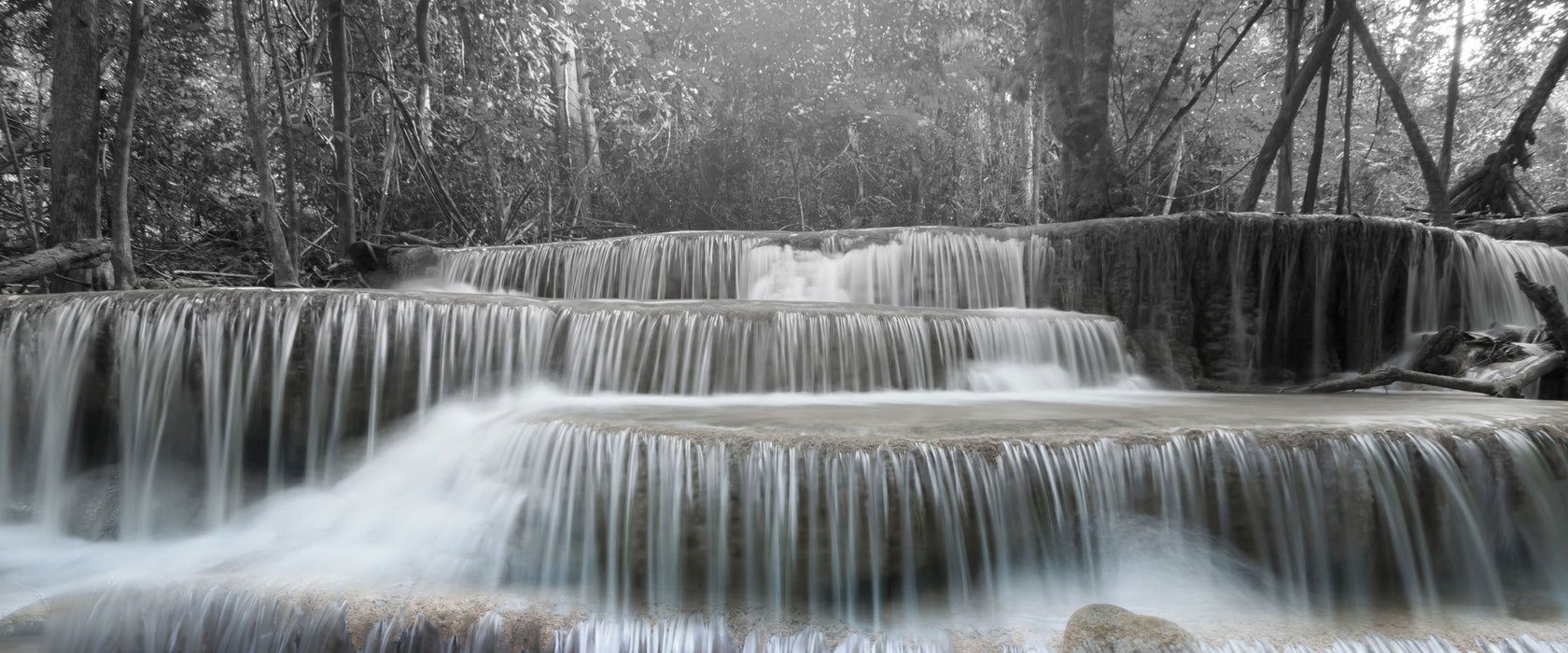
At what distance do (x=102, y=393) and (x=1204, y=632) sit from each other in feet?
17.4

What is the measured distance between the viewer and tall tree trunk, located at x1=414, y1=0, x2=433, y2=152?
8023 millimetres

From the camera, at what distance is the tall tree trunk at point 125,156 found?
5289 mm

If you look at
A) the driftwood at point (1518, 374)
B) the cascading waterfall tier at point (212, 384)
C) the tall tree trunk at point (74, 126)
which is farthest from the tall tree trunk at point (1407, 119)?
the tall tree trunk at point (74, 126)

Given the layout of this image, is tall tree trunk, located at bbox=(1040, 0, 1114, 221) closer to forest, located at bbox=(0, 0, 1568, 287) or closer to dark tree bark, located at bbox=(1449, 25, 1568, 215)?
forest, located at bbox=(0, 0, 1568, 287)

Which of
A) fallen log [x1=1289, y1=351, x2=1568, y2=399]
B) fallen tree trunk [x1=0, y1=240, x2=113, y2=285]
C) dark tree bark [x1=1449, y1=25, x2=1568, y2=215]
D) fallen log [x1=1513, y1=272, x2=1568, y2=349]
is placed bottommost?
fallen log [x1=1289, y1=351, x2=1568, y2=399]

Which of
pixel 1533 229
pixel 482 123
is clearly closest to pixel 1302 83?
pixel 1533 229

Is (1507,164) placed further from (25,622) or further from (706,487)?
(25,622)

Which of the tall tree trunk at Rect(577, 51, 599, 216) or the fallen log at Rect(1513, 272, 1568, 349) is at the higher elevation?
the tall tree trunk at Rect(577, 51, 599, 216)

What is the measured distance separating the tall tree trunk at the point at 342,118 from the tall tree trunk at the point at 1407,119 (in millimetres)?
9243

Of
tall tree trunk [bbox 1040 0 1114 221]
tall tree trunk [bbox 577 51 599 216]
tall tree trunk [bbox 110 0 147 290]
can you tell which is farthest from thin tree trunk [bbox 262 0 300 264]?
tall tree trunk [bbox 1040 0 1114 221]

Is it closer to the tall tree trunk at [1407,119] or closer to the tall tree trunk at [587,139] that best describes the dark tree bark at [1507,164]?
the tall tree trunk at [1407,119]

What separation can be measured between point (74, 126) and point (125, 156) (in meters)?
0.46

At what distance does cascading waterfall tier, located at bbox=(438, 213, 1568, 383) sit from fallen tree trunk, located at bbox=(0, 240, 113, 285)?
9.53ft

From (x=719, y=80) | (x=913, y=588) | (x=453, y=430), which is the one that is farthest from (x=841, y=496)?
(x=719, y=80)
